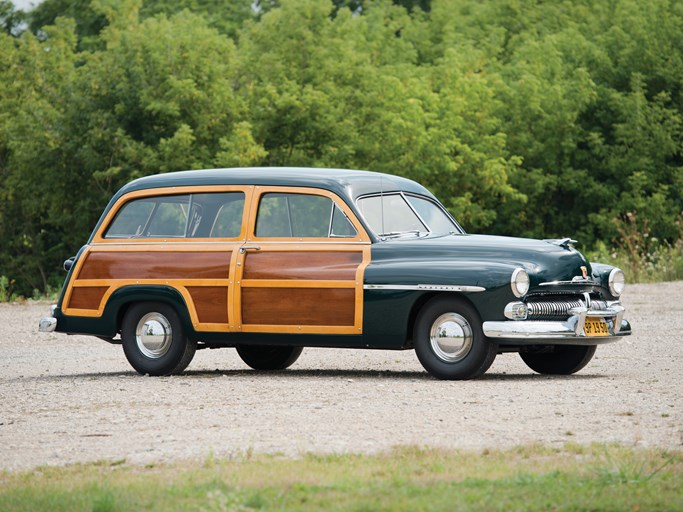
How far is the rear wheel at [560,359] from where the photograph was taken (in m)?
12.7

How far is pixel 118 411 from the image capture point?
1009 cm

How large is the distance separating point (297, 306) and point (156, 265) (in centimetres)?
160

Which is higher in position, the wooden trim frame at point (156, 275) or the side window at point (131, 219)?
the side window at point (131, 219)

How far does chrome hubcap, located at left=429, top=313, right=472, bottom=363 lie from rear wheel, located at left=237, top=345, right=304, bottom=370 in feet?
8.12

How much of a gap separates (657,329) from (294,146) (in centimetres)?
2961

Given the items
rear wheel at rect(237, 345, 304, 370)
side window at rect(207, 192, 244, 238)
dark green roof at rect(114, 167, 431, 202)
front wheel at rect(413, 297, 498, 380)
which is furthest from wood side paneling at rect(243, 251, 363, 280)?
rear wheel at rect(237, 345, 304, 370)

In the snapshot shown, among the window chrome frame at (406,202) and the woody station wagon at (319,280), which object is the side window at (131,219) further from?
the window chrome frame at (406,202)

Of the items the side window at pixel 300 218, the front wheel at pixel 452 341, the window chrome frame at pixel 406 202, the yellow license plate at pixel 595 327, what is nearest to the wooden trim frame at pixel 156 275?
the side window at pixel 300 218

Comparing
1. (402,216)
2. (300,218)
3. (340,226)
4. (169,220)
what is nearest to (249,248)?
(300,218)

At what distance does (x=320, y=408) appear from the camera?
9969 millimetres

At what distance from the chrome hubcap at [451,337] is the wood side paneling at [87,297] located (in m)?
3.42

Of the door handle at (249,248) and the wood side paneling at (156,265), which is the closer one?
the door handle at (249,248)

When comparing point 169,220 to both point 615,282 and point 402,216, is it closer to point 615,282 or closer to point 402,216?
point 402,216

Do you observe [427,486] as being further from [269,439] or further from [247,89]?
[247,89]
